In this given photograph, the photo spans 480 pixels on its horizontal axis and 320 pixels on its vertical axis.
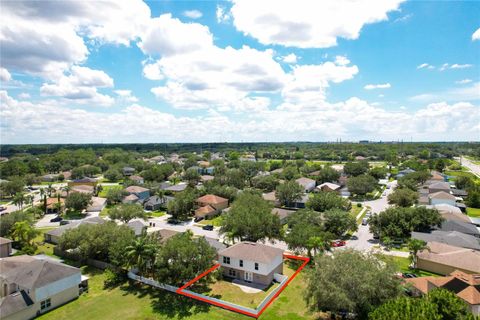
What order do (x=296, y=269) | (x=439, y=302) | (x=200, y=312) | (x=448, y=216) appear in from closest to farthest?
1. (x=439, y=302)
2. (x=200, y=312)
3. (x=296, y=269)
4. (x=448, y=216)

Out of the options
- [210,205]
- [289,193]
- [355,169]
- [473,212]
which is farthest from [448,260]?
[355,169]

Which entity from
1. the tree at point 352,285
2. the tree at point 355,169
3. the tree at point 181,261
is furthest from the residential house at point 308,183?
the tree at point 352,285

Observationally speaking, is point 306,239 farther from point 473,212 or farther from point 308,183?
point 308,183

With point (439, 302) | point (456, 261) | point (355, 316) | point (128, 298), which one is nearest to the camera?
point (439, 302)

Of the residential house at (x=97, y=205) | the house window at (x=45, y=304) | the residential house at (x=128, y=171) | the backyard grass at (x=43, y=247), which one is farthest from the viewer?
the residential house at (x=128, y=171)

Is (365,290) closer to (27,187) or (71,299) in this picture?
(71,299)

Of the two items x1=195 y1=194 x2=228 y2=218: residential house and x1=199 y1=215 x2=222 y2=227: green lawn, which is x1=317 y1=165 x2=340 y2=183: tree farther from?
x1=199 y1=215 x2=222 y2=227: green lawn

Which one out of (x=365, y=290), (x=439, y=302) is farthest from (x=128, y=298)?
(x=439, y=302)

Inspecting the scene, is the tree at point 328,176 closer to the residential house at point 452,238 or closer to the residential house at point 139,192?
the residential house at point 452,238
